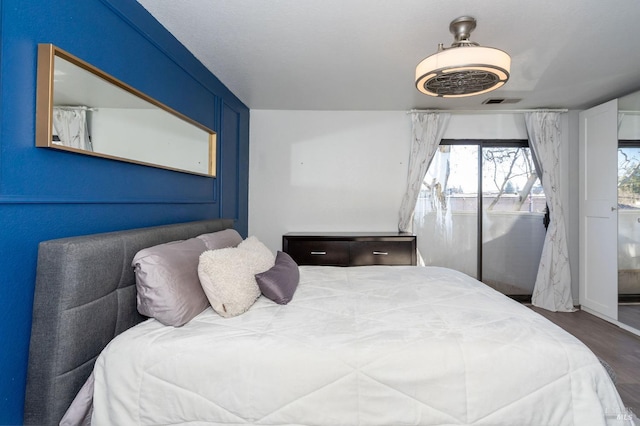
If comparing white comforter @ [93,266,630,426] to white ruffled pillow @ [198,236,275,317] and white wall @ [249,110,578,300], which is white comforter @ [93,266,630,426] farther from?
white wall @ [249,110,578,300]

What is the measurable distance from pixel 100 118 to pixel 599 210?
14.9ft

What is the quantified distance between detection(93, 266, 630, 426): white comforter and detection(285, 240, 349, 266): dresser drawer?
1987 millimetres

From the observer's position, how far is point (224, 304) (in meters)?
1.44

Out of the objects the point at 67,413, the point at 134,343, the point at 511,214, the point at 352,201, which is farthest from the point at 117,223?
the point at 511,214

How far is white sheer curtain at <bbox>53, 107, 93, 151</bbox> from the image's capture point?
3.95 ft

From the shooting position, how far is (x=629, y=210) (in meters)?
2.92

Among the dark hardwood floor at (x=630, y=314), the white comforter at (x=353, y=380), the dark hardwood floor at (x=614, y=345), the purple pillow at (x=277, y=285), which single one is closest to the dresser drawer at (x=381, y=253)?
the purple pillow at (x=277, y=285)

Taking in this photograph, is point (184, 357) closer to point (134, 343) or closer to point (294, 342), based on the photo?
point (134, 343)

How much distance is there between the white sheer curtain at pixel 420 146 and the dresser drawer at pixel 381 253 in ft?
1.58

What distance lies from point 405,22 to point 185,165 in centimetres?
180

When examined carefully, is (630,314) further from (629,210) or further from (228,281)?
(228,281)

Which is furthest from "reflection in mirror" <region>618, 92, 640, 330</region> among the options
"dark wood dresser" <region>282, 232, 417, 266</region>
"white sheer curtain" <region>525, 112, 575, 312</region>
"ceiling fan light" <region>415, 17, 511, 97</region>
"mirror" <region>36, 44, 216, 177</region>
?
"mirror" <region>36, 44, 216, 177</region>

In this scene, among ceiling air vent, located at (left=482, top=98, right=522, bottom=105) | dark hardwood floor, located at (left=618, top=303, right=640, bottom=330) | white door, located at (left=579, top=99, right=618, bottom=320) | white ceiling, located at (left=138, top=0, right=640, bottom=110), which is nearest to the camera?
white ceiling, located at (left=138, top=0, right=640, bottom=110)

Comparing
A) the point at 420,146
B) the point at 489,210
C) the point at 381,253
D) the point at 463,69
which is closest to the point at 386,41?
the point at 463,69
